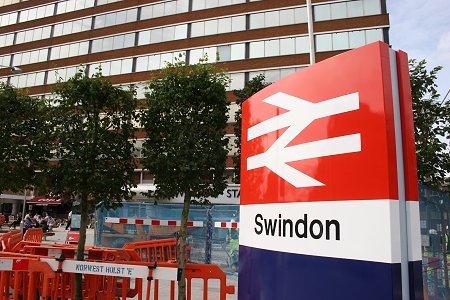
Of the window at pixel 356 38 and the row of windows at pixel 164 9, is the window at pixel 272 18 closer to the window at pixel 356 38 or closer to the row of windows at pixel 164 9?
the window at pixel 356 38

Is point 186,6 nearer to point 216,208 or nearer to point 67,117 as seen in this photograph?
point 216,208

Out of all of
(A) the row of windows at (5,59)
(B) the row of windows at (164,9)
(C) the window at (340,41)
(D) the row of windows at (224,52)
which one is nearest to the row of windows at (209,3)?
(B) the row of windows at (164,9)

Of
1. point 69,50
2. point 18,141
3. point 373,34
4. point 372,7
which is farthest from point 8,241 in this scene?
point 69,50

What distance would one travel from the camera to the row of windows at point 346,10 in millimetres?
31672

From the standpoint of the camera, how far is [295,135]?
5.42 feet

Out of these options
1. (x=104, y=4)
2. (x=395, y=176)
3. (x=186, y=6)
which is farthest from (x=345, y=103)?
(x=104, y=4)

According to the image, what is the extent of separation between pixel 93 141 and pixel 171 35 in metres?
33.4

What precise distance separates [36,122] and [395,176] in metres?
10.1

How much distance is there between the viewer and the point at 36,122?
32.0ft

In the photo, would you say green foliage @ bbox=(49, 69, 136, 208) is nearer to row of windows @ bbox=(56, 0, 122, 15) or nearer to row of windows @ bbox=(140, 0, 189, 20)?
row of windows @ bbox=(140, 0, 189, 20)

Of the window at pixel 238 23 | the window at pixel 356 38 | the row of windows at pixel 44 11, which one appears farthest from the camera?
the row of windows at pixel 44 11

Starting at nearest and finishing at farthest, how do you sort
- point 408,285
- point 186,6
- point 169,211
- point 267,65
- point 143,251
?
1. point 408,285
2. point 143,251
3. point 169,211
4. point 267,65
5. point 186,6

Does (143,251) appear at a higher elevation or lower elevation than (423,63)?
lower

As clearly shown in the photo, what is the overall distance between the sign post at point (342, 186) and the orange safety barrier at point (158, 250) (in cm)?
1020
